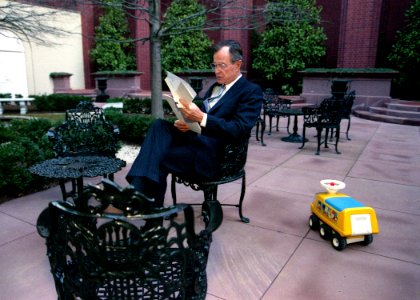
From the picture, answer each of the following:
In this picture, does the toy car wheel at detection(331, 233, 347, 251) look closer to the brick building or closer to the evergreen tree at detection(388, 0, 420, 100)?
the brick building

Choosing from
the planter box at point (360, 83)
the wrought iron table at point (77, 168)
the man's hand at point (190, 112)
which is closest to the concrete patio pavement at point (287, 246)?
the wrought iron table at point (77, 168)

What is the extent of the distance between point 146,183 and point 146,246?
1.32 m

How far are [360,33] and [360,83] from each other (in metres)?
2.56

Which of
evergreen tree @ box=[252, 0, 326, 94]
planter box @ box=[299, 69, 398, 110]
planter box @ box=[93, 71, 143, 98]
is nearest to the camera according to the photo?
planter box @ box=[299, 69, 398, 110]

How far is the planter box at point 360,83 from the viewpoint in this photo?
1219cm

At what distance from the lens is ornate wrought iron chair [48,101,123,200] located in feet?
12.0

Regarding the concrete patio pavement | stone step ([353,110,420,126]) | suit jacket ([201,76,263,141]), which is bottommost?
the concrete patio pavement

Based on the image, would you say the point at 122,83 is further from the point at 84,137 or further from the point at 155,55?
the point at 84,137

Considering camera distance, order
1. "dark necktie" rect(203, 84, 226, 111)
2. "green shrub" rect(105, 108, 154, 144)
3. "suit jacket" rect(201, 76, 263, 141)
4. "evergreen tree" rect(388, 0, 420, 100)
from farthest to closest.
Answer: "evergreen tree" rect(388, 0, 420, 100), "green shrub" rect(105, 108, 154, 144), "dark necktie" rect(203, 84, 226, 111), "suit jacket" rect(201, 76, 263, 141)

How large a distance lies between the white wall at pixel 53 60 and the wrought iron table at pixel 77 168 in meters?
15.1

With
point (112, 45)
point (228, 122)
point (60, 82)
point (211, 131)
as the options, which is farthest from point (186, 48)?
point (211, 131)

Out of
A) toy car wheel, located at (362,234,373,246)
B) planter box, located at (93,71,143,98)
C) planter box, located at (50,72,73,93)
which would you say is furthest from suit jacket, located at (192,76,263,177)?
planter box, located at (50,72,73,93)

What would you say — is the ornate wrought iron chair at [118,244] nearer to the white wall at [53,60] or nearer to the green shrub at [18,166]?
the green shrub at [18,166]

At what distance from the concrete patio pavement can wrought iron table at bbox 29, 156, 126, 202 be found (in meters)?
0.62
